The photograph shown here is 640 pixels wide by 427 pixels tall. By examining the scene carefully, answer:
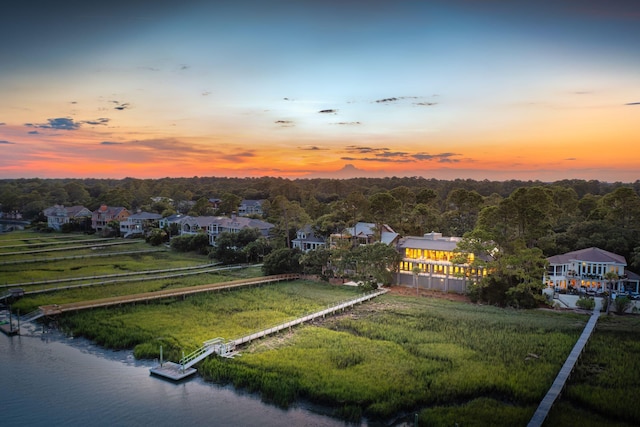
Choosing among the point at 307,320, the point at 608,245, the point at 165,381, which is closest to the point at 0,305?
the point at 165,381

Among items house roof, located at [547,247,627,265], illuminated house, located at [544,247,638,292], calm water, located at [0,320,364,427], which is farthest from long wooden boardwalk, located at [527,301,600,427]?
house roof, located at [547,247,627,265]

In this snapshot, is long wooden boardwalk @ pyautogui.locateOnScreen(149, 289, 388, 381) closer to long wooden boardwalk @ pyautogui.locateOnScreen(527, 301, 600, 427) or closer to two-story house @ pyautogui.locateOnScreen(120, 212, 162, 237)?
long wooden boardwalk @ pyautogui.locateOnScreen(527, 301, 600, 427)

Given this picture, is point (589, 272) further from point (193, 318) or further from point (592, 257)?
point (193, 318)

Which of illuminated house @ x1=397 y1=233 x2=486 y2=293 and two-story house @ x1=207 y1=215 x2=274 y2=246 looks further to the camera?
two-story house @ x1=207 y1=215 x2=274 y2=246

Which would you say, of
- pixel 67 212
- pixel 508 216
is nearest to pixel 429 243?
pixel 508 216

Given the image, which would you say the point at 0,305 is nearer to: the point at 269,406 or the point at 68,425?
the point at 68,425

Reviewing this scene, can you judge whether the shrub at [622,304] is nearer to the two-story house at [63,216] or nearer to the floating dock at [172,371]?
the floating dock at [172,371]
